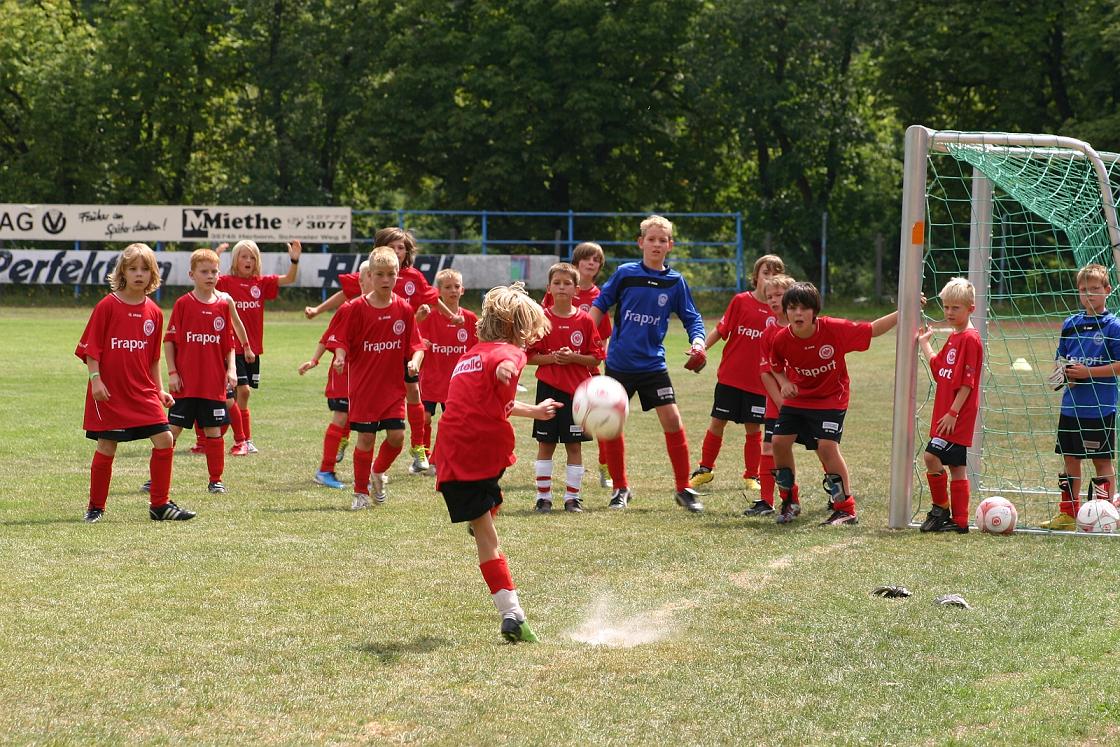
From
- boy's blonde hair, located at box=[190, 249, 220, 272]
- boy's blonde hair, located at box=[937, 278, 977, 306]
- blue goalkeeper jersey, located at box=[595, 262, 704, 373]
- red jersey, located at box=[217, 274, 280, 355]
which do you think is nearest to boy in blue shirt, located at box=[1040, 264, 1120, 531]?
boy's blonde hair, located at box=[937, 278, 977, 306]

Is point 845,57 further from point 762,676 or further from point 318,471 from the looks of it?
point 762,676

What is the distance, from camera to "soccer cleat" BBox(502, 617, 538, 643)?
5609mm

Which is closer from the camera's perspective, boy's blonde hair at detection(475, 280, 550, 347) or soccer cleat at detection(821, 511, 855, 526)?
boy's blonde hair at detection(475, 280, 550, 347)

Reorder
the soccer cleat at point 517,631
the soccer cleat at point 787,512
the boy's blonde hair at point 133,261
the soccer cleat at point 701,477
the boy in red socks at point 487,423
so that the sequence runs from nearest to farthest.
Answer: the soccer cleat at point 517,631 < the boy in red socks at point 487,423 < the boy's blonde hair at point 133,261 < the soccer cleat at point 787,512 < the soccer cleat at point 701,477

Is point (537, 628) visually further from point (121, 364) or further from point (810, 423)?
point (121, 364)

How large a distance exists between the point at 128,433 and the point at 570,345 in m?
2.99

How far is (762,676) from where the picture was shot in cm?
512

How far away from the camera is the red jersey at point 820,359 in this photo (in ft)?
27.7

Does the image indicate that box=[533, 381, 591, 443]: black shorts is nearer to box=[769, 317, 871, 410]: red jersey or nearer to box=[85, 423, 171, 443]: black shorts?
box=[769, 317, 871, 410]: red jersey

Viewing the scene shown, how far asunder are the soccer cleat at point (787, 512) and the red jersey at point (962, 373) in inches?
40.2

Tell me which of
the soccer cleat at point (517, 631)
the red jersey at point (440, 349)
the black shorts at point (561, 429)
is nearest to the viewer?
the soccer cleat at point (517, 631)

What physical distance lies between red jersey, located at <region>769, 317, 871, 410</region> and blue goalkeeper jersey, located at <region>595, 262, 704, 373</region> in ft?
3.62

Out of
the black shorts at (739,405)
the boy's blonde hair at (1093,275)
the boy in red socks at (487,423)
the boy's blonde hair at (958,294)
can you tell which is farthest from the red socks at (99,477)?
the boy's blonde hair at (1093,275)

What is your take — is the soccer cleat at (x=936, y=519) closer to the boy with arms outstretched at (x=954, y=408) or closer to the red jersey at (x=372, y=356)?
the boy with arms outstretched at (x=954, y=408)
